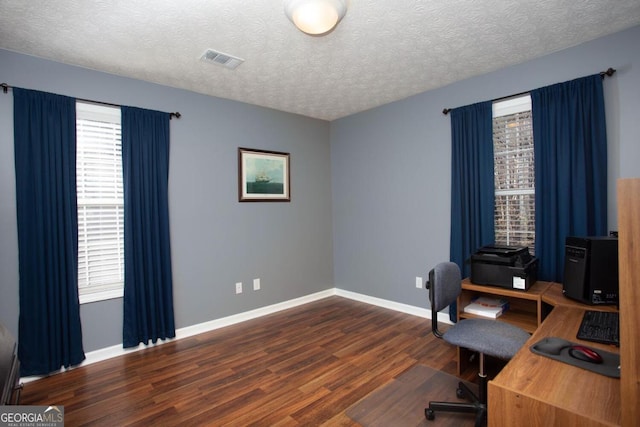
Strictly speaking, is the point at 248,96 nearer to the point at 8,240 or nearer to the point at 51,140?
the point at 51,140

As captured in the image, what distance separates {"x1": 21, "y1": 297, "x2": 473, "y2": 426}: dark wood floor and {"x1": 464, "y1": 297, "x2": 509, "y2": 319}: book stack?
0.48 metres

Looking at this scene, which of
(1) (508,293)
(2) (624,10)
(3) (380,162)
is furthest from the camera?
(3) (380,162)

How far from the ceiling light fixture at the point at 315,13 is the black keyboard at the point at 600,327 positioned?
2136mm

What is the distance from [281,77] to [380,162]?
5.49ft

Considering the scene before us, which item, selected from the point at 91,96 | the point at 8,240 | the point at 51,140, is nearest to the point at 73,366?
the point at 8,240

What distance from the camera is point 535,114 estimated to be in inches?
110

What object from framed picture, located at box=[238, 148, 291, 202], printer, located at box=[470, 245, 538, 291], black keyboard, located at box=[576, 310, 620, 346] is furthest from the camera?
framed picture, located at box=[238, 148, 291, 202]

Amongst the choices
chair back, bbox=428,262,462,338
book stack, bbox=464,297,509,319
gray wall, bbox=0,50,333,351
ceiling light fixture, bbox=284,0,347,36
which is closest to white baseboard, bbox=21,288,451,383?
gray wall, bbox=0,50,333,351

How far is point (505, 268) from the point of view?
244 centimetres

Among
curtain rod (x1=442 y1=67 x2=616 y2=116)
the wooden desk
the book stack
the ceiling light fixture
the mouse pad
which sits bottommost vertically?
the book stack

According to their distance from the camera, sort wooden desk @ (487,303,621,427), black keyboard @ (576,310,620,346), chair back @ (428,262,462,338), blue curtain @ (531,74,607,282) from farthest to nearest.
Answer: blue curtain @ (531,74,607,282), chair back @ (428,262,462,338), black keyboard @ (576,310,620,346), wooden desk @ (487,303,621,427)

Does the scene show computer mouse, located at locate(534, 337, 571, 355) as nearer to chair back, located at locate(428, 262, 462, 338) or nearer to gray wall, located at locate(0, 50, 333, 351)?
chair back, located at locate(428, 262, 462, 338)

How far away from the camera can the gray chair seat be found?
177 cm

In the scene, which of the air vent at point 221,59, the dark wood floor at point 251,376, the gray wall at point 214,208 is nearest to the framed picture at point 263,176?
the gray wall at point 214,208
